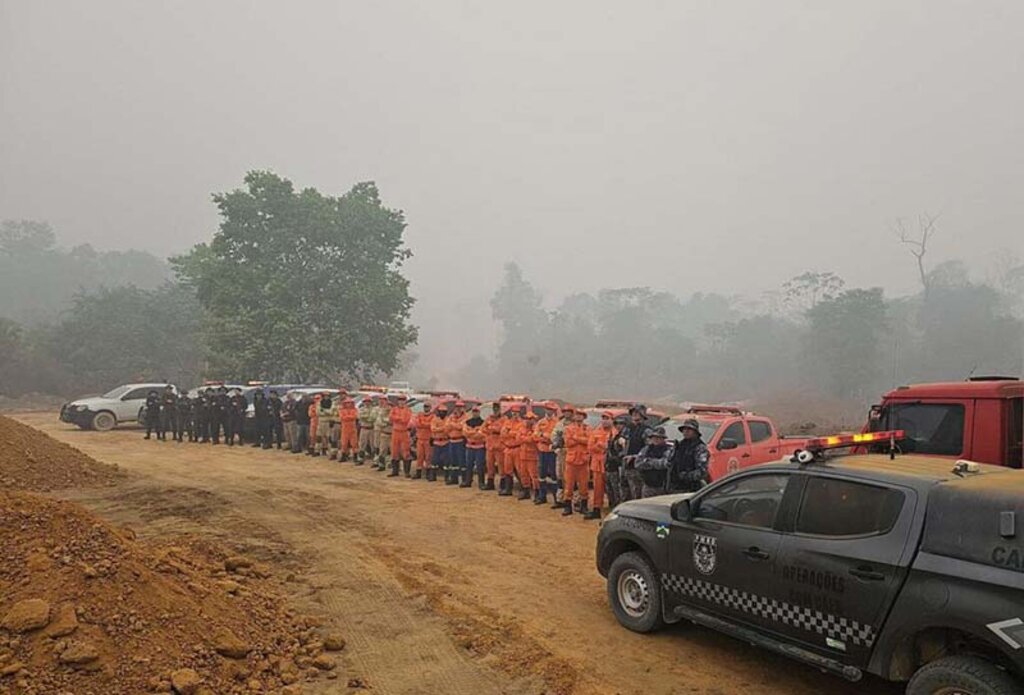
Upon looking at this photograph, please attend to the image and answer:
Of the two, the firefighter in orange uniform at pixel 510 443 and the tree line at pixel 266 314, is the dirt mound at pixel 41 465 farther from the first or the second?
the tree line at pixel 266 314

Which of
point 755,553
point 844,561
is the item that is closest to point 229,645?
point 755,553

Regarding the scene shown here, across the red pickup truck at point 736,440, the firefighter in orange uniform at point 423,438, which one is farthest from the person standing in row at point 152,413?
the red pickup truck at point 736,440

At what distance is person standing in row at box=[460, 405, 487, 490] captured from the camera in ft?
44.4

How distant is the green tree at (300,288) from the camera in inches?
1284

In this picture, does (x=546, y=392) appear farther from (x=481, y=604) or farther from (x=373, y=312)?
(x=481, y=604)

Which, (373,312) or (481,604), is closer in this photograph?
(481,604)

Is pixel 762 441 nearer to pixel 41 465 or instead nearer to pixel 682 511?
pixel 682 511

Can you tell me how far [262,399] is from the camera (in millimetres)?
20188

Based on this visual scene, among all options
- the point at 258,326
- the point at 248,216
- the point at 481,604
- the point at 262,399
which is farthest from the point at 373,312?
the point at 481,604

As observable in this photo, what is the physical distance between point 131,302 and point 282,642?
144ft

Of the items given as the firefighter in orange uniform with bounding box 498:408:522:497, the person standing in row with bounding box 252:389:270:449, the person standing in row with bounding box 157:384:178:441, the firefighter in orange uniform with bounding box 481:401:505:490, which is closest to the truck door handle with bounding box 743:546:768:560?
the firefighter in orange uniform with bounding box 498:408:522:497

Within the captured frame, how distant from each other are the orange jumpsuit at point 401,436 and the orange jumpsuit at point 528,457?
3534mm

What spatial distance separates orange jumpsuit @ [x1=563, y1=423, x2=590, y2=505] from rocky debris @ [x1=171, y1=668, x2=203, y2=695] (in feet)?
22.9

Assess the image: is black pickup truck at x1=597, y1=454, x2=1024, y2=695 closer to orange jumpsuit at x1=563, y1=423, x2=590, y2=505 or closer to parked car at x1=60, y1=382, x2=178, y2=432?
orange jumpsuit at x1=563, y1=423, x2=590, y2=505
